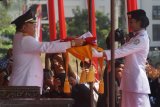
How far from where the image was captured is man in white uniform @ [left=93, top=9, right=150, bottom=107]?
4.55 m

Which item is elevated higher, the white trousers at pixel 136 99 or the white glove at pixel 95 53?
the white glove at pixel 95 53

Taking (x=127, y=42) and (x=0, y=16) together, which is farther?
(x=0, y=16)

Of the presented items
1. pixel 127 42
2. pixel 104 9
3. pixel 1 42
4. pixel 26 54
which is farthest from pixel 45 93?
pixel 104 9

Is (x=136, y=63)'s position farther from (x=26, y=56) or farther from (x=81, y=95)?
(x=81, y=95)

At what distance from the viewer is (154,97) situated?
623 cm

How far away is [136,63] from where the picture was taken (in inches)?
182

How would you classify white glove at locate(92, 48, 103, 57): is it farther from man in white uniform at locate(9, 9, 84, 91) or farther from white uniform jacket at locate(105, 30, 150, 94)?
man in white uniform at locate(9, 9, 84, 91)

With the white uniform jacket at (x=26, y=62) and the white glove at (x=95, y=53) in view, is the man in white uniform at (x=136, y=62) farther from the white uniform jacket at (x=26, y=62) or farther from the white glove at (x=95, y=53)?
the white uniform jacket at (x=26, y=62)

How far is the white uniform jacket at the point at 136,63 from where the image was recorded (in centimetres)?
453

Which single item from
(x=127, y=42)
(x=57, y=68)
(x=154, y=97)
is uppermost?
(x=127, y=42)

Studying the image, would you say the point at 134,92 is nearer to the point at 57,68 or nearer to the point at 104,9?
the point at 57,68

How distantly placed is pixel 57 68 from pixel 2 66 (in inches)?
28.0

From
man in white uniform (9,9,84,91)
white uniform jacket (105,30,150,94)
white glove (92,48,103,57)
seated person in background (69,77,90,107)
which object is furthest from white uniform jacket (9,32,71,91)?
seated person in background (69,77,90,107)

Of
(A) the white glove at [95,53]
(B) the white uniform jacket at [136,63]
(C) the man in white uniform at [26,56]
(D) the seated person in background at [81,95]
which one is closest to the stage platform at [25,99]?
(A) the white glove at [95,53]
